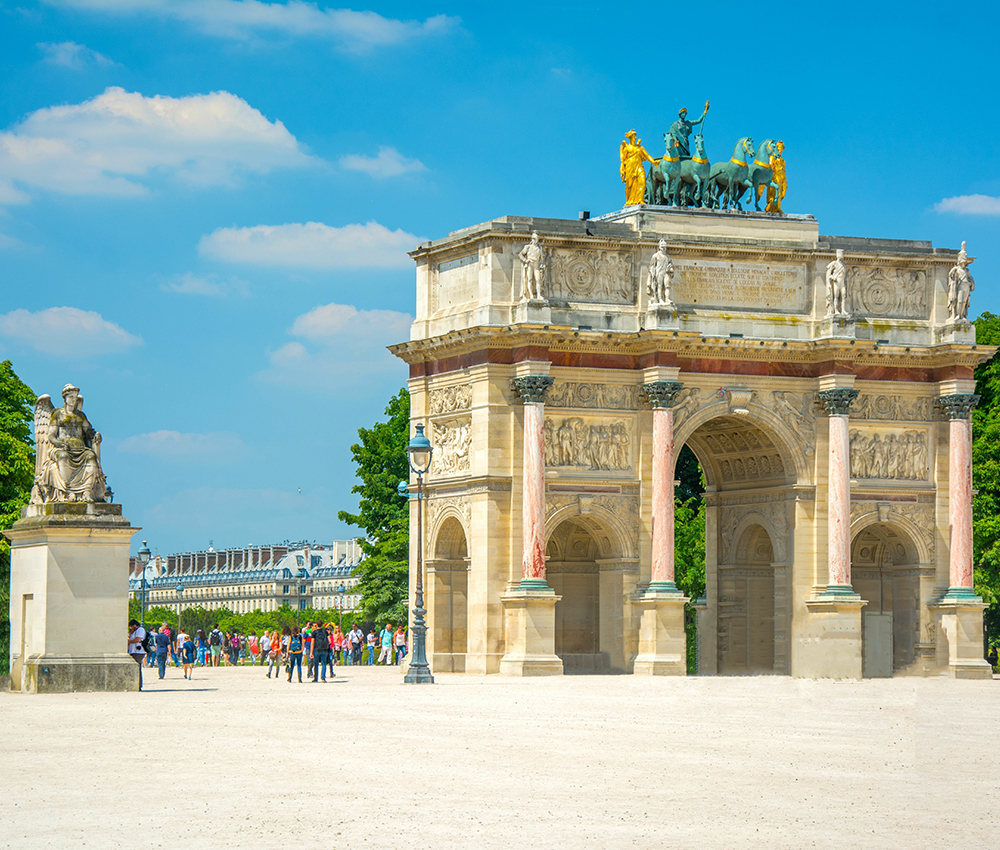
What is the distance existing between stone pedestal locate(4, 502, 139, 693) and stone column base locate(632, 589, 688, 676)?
59.4 ft

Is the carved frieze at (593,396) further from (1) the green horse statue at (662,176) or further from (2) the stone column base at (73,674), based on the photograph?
(2) the stone column base at (73,674)

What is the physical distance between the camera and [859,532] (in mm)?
55844

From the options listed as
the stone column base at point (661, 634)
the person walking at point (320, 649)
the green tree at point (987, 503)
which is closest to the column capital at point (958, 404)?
the green tree at point (987, 503)

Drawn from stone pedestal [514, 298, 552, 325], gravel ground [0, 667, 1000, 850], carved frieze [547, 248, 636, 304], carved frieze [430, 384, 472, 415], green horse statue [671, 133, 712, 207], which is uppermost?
green horse statue [671, 133, 712, 207]

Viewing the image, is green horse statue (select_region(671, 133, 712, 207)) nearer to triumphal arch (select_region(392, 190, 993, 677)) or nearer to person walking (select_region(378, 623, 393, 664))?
triumphal arch (select_region(392, 190, 993, 677))

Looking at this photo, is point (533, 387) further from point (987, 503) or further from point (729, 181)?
point (987, 503)

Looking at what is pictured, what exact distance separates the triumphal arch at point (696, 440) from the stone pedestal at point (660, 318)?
6 cm

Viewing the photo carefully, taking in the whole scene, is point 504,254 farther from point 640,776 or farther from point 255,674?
point 640,776

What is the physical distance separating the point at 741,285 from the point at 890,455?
22.6 feet

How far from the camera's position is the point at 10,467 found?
5906 cm

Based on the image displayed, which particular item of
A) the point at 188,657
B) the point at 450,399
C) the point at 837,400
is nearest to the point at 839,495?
the point at 837,400

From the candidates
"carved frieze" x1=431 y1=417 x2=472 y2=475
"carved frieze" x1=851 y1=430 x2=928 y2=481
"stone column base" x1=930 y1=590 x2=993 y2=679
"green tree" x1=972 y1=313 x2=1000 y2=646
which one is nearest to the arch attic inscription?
"carved frieze" x1=851 y1=430 x2=928 y2=481

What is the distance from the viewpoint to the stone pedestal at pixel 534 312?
5016 cm

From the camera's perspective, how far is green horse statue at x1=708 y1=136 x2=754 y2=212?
55.3 metres
